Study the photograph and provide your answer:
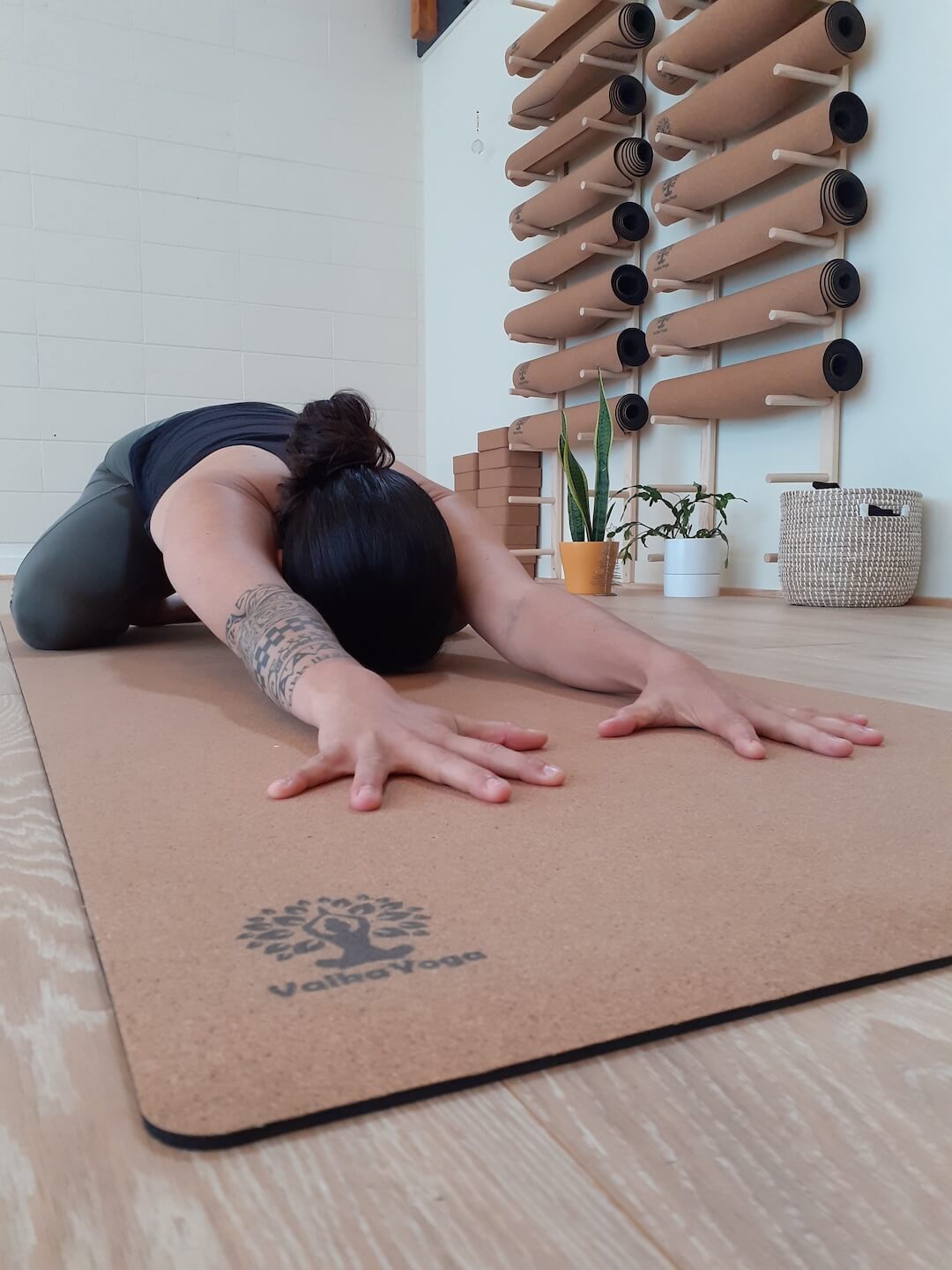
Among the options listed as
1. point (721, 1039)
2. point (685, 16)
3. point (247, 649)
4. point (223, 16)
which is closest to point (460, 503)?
point (247, 649)

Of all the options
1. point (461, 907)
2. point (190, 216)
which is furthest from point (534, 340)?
point (461, 907)

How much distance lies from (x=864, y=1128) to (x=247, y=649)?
2.67 ft

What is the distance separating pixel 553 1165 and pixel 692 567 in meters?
3.09

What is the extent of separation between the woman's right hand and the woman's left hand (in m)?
0.18

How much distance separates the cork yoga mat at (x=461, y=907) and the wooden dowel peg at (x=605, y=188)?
3.27 meters

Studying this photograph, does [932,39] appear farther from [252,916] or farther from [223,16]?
[223,16]

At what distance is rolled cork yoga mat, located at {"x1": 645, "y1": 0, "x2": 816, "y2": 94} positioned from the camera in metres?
2.92

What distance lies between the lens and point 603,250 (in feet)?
12.4

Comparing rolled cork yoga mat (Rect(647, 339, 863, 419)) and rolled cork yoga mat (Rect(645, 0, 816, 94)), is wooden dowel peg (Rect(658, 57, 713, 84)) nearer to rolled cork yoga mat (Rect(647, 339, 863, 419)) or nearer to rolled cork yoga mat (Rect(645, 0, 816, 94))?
rolled cork yoga mat (Rect(645, 0, 816, 94))

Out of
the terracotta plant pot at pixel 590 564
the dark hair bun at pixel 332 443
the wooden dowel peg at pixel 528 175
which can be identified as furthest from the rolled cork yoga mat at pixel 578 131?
the dark hair bun at pixel 332 443

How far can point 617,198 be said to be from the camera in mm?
3859

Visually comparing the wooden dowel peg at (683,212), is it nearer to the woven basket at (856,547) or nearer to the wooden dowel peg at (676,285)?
the wooden dowel peg at (676,285)

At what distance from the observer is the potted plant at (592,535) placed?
3383 mm

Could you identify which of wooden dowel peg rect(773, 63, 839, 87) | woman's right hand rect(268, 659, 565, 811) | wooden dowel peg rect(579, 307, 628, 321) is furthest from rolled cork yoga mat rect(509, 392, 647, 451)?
woman's right hand rect(268, 659, 565, 811)
